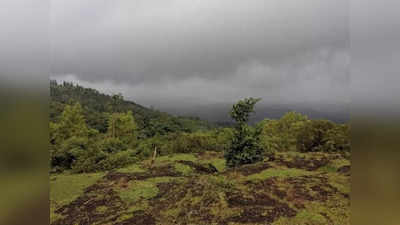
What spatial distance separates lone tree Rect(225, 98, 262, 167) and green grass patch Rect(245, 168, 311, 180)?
3.67 ft

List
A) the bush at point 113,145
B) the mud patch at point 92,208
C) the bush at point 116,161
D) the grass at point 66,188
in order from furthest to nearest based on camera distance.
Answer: the bush at point 113,145 → the bush at point 116,161 → the grass at point 66,188 → the mud patch at point 92,208

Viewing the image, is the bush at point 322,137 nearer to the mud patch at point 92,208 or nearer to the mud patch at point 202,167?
the mud patch at point 202,167

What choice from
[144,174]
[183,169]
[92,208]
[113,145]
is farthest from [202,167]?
[113,145]

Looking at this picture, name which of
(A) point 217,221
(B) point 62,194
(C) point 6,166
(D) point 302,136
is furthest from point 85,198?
(D) point 302,136

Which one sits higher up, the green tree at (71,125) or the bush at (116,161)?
the green tree at (71,125)

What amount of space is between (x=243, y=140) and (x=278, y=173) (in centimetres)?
174

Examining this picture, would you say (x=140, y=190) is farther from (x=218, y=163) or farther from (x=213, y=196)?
(x=218, y=163)

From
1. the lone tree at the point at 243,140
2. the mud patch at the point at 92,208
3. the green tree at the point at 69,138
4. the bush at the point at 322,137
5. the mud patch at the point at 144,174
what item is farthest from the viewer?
the bush at the point at 322,137

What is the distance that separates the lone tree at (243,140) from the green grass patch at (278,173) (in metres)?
1.12

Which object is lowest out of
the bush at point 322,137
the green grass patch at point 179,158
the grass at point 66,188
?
the grass at point 66,188

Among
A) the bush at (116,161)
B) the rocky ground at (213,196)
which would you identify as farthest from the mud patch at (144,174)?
the bush at (116,161)

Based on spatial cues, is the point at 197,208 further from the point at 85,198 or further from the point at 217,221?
the point at 85,198

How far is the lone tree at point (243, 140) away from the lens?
670 centimetres

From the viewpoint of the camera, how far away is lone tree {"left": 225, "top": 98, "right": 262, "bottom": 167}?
264 inches
